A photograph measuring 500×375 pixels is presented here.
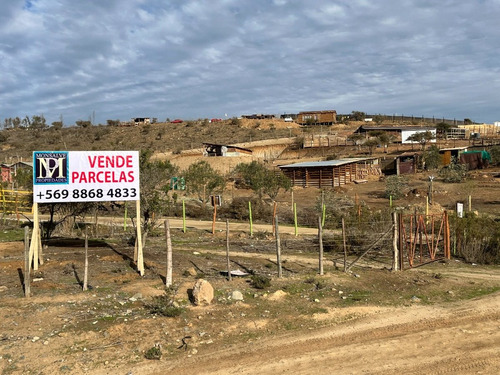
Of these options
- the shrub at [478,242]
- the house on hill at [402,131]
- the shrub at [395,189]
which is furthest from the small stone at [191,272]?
the house on hill at [402,131]

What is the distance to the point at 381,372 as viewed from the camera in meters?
8.02

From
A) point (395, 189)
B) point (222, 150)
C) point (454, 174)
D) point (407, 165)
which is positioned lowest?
point (395, 189)

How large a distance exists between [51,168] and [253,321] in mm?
7264

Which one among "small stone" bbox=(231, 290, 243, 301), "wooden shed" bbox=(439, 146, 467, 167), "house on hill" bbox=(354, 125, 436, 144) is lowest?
"small stone" bbox=(231, 290, 243, 301)

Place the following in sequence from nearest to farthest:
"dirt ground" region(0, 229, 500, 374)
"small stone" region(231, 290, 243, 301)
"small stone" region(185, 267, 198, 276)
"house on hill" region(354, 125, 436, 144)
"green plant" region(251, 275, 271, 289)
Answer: "dirt ground" region(0, 229, 500, 374)
"small stone" region(231, 290, 243, 301)
"green plant" region(251, 275, 271, 289)
"small stone" region(185, 267, 198, 276)
"house on hill" region(354, 125, 436, 144)

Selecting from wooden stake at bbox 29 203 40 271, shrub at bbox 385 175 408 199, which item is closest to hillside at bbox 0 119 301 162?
shrub at bbox 385 175 408 199

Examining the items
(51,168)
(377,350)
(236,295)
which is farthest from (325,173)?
(377,350)

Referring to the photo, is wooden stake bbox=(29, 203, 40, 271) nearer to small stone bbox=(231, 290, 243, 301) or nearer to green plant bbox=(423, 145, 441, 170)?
small stone bbox=(231, 290, 243, 301)

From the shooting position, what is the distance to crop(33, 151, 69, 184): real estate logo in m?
12.7

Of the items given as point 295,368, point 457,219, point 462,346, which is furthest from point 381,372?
point 457,219

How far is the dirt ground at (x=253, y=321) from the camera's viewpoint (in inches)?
332

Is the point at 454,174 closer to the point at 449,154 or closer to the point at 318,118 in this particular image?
the point at 449,154

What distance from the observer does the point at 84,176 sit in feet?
43.1

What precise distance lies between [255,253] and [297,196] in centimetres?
2675
